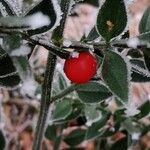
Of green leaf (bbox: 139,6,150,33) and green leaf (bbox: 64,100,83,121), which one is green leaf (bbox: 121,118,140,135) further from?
green leaf (bbox: 139,6,150,33)

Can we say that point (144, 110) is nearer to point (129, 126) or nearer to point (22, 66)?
point (129, 126)

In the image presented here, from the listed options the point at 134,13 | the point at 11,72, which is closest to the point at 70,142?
the point at 11,72

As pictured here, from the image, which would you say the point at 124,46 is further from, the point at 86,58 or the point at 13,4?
the point at 13,4

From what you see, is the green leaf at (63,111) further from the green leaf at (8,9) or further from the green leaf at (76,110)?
the green leaf at (8,9)

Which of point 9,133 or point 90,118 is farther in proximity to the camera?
point 9,133

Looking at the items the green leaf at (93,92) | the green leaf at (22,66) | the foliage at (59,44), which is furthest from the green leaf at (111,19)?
the green leaf at (93,92)

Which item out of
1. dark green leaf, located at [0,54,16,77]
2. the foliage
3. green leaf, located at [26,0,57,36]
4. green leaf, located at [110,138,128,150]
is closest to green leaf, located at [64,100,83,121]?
green leaf, located at [110,138,128,150]
